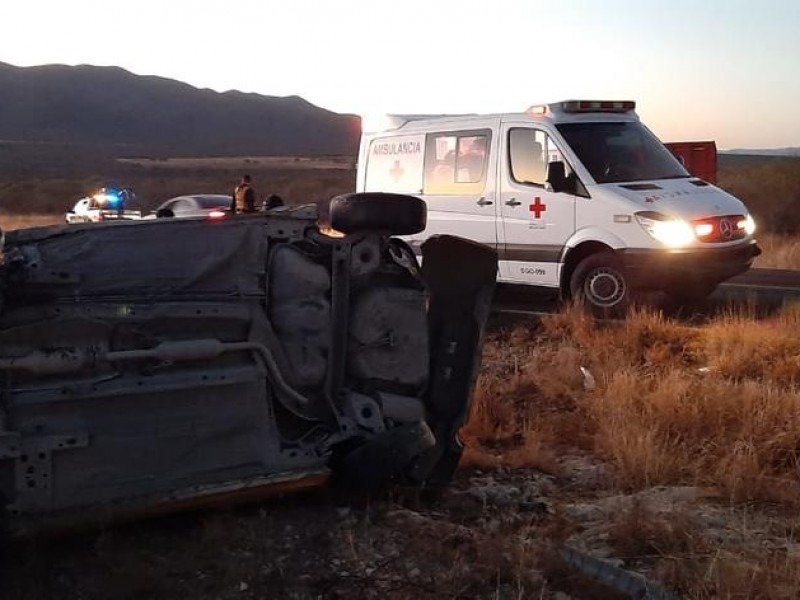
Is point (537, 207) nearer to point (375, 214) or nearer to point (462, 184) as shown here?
point (462, 184)

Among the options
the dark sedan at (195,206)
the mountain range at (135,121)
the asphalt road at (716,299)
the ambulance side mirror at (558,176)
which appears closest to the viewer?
the ambulance side mirror at (558,176)

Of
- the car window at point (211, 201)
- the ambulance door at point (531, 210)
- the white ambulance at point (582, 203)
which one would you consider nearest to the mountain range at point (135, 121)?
the car window at point (211, 201)

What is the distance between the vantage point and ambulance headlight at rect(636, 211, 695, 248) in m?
10.1

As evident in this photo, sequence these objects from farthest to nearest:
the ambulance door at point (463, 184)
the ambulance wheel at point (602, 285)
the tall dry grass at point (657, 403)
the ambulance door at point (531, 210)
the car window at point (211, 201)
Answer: the car window at point (211, 201) → the ambulance door at point (463, 184) → the ambulance door at point (531, 210) → the ambulance wheel at point (602, 285) → the tall dry grass at point (657, 403)

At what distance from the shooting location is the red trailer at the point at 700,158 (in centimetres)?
1888

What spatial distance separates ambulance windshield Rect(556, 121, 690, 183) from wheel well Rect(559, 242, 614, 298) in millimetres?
718

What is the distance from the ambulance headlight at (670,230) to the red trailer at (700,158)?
927cm

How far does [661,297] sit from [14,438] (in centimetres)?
785

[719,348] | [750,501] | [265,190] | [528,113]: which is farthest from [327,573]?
[265,190]

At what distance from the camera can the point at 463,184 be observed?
38.2 feet

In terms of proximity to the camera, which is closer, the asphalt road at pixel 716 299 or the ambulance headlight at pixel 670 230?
the ambulance headlight at pixel 670 230

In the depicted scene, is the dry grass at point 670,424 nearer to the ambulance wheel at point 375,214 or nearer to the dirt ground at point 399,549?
the dirt ground at point 399,549

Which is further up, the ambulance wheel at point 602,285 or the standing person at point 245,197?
the standing person at point 245,197

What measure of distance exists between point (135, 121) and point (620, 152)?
175362mm
